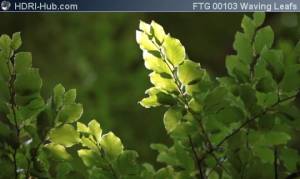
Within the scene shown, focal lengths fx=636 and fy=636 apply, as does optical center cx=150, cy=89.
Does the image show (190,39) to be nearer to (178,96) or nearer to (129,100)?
(129,100)

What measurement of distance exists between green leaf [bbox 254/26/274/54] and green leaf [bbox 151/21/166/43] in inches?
5.8

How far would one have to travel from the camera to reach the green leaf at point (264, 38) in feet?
3.11

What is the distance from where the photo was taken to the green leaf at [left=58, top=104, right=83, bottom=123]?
35.5 inches

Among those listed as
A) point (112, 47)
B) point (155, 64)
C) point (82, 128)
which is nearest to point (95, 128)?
point (82, 128)

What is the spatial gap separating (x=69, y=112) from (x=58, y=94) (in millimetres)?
30

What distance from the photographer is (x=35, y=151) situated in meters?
0.90

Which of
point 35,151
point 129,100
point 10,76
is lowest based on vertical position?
point 129,100

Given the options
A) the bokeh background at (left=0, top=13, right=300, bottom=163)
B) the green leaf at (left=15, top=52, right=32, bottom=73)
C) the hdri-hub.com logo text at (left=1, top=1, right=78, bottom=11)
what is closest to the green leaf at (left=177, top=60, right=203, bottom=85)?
the green leaf at (left=15, top=52, right=32, bottom=73)

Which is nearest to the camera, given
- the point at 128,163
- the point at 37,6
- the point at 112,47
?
the point at 128,163

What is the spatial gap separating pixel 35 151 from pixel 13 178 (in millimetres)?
48

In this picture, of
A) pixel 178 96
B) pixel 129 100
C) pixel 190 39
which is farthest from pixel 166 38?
pixel 190 39

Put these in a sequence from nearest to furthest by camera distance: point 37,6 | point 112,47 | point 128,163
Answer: point 128,163 → point 37,6 → point 112,47

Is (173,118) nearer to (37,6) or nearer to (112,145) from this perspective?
(112,145)

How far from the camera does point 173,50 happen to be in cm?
90
